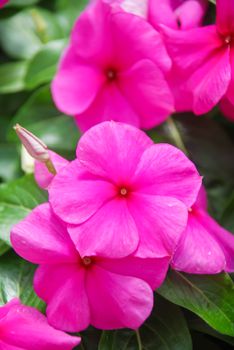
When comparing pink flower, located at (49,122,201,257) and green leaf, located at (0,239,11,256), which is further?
green leaf, located at (0,239,11,256)

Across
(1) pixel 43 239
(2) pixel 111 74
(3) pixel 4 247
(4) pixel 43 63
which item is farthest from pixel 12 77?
(1) pixel 43 239

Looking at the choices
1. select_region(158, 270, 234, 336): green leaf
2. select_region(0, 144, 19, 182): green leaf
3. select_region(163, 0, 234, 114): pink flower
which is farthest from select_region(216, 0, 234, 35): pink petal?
select_region(0, 144, 19, 182): green leaf

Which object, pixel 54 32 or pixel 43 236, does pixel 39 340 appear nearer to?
pixel 43 236

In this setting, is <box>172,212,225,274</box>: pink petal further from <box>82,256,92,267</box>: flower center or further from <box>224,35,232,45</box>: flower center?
<box>224,35,232,45</box>: flower center

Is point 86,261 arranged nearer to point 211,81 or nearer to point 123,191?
point 123,191

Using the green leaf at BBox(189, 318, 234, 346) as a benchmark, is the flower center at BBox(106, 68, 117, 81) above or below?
above

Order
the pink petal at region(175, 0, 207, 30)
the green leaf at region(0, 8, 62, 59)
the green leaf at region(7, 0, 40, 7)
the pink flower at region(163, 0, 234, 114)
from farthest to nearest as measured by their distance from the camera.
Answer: the green leaf at region(0, 8, 62, 59), the green leaf at region(7, 0, 40, 7), the pink petal at region(175, 0, 207, 30), the pink flower at region(163, 0, 234, 114)

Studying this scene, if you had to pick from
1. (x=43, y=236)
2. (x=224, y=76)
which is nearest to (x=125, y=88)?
(x=224, y=76)
